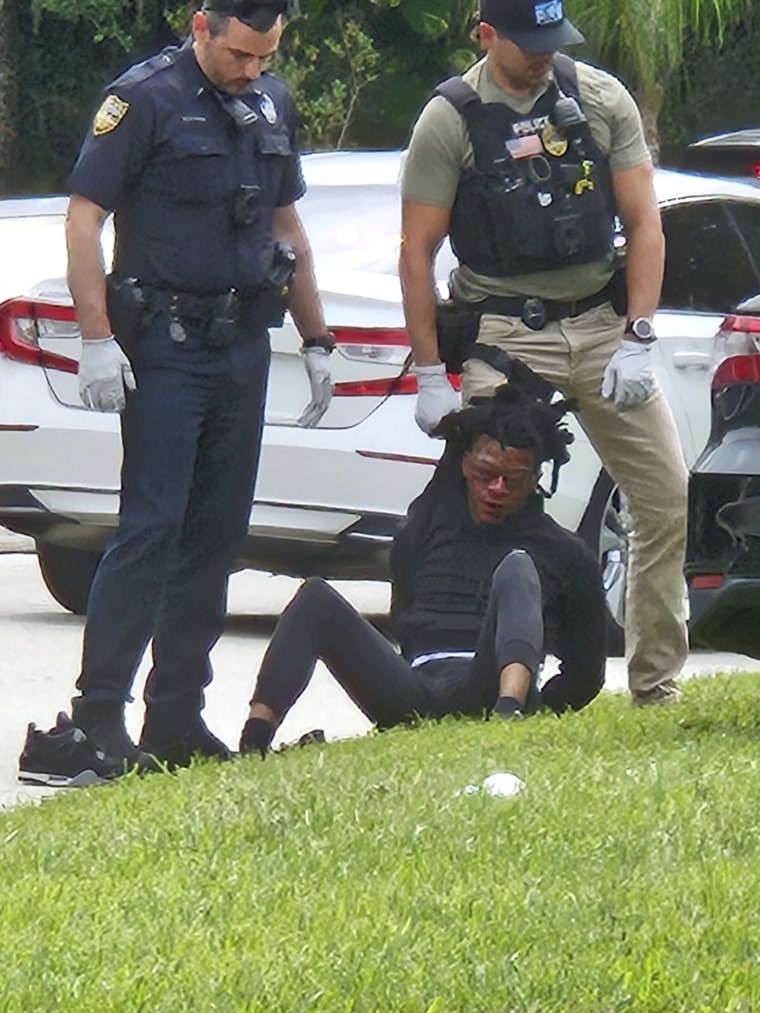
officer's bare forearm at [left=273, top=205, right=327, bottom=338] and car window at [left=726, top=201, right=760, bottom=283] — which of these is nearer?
officer's bare forearm at [left=273, top=205, right=327, bottom=338]

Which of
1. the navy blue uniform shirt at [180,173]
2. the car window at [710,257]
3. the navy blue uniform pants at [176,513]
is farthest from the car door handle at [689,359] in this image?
the navy blue uniform shirt at [180,173]

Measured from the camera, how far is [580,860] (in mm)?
4840

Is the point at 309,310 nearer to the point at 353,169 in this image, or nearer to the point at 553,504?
the point at 553,504

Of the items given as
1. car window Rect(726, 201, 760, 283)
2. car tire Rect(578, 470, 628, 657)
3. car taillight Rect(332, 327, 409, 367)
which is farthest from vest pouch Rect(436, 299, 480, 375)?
car window Rect(726, 201, 760, 283)

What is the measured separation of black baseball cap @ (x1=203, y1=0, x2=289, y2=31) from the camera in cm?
637

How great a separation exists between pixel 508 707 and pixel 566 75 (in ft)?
5.27

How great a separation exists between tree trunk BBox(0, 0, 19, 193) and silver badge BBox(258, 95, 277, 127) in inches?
909

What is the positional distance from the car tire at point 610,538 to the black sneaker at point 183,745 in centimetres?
260

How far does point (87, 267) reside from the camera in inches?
250

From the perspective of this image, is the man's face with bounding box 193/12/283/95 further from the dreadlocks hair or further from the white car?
the white car

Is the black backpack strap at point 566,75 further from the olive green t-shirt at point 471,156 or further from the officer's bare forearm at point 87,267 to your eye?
the officer's bare forearm at point 87,267

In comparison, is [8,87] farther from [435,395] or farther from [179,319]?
[179,319]

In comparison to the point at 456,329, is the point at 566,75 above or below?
above

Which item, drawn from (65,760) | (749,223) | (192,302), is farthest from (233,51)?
(749,223)
